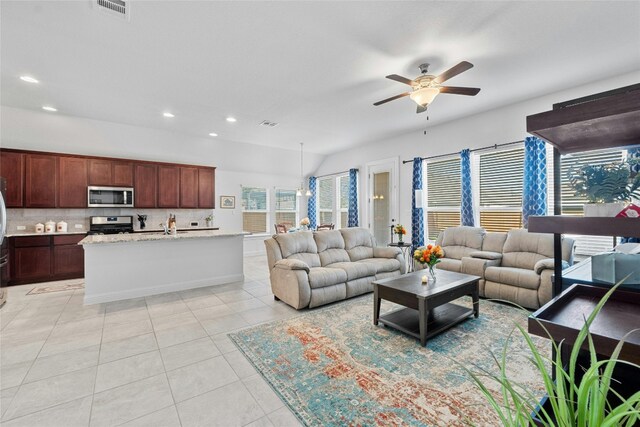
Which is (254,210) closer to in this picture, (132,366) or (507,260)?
(132,366)

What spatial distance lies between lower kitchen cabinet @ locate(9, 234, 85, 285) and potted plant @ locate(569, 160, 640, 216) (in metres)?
6.91

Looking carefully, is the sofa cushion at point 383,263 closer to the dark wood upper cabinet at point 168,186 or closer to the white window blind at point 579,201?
the white window blind at point 579,201

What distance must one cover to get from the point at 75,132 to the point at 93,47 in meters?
3.19

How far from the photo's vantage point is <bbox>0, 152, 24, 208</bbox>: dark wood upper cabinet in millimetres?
4848

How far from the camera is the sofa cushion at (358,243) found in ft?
16.0

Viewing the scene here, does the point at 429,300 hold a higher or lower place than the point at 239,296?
higher

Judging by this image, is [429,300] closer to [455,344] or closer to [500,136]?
[455,344]

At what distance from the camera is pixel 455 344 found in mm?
2727

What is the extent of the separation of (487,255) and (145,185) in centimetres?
657

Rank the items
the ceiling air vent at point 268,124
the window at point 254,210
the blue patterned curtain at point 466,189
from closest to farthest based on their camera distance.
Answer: the blue patterned curtain at point 466,189 < the ceiling air vent at point 268,124 < the window at point 254,210

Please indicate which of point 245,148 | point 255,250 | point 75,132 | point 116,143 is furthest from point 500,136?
point 75,132

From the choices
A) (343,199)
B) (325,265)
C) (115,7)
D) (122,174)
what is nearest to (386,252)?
(325,265)

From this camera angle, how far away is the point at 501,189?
4867mm

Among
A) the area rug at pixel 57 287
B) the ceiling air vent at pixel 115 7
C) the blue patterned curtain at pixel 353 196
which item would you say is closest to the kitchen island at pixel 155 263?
the area rug at pixel 57 287
